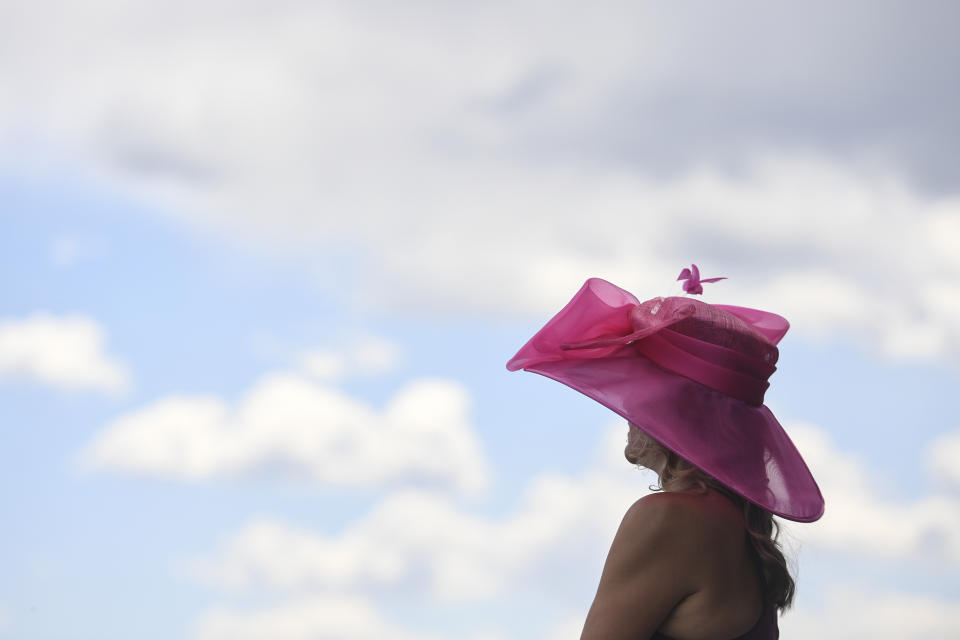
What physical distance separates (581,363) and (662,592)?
2.73ft

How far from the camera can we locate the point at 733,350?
3.40 meters

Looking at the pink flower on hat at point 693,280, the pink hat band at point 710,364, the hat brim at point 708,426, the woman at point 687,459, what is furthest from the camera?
the pink flower on hat at point 693,280

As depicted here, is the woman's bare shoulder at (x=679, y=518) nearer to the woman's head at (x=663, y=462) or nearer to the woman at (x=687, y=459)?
the woman at (x=687, y=459)

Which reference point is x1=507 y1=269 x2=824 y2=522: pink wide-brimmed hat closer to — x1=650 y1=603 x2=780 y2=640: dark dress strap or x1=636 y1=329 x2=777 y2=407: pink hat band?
x1=636 y1=329 x2=777 y2=407: pink hat band

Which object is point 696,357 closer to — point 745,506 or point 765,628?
point 745,506

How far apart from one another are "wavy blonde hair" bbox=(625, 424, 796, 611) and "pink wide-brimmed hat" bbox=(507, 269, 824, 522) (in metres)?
0.06

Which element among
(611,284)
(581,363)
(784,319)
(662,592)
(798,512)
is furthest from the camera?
(784,319)

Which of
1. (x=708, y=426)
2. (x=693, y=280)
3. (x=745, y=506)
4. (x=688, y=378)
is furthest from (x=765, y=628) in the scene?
(x=693, y=280)

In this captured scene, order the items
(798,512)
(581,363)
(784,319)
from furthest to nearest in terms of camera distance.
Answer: (784,319) < (581,363) < (798,512)

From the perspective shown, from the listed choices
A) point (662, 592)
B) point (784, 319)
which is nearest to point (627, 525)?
point (662, 592)

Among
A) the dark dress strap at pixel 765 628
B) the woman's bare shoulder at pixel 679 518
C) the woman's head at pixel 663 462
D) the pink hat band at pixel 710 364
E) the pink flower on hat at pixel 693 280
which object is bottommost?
the dark dress strap at pixel 765 628

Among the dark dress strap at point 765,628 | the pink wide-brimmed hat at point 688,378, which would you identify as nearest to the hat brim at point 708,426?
the pink wide-brimmed hat at point 688,378

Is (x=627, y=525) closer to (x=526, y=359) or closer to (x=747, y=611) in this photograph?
(x=747, y=611)

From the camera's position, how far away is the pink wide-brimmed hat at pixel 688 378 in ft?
10.6
